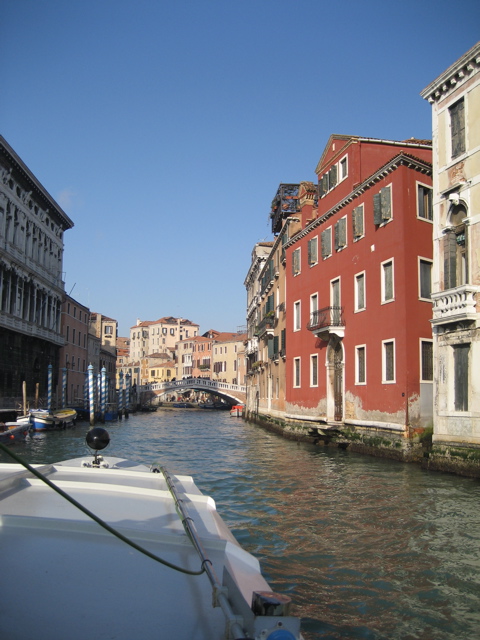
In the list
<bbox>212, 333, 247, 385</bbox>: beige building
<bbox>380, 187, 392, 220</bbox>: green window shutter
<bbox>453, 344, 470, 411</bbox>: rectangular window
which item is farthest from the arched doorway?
<bbox>212, 333, 247, 385</bbox>: beige building

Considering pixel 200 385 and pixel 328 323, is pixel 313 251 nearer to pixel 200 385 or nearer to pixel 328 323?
pixel 328 323

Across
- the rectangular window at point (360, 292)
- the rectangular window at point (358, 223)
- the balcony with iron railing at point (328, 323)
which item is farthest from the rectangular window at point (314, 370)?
the rectangular window at point (358, 223)

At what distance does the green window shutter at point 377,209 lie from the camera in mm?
14762

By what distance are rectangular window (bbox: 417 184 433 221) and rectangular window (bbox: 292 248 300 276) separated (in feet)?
24.6

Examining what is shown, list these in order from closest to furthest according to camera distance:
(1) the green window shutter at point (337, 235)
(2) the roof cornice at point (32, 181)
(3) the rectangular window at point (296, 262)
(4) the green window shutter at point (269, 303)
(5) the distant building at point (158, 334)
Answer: (1) the green window shutter at point (337, 235) → (3) the rectangular window at point (296, 262) → (2) the roof cornice at point (32, 181) → (4) the green window shutter at point (269, 303) → (5) the distant building at point (158, 334)

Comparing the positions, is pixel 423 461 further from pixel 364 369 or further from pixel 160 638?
pixel 160 638

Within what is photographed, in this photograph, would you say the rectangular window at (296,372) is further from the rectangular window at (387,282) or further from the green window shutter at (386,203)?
the green window shutter at (386,203)

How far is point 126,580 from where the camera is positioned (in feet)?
8.79

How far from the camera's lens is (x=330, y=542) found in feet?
20.7

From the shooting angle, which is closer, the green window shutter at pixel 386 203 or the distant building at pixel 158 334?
the green window shutter at pixel 386 203

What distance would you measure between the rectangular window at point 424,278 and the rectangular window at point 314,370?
19.5ft

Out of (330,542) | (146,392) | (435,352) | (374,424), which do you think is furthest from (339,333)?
(146,392)

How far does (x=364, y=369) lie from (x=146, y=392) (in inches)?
1672

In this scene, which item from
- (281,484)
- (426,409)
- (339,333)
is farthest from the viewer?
(339,333)
